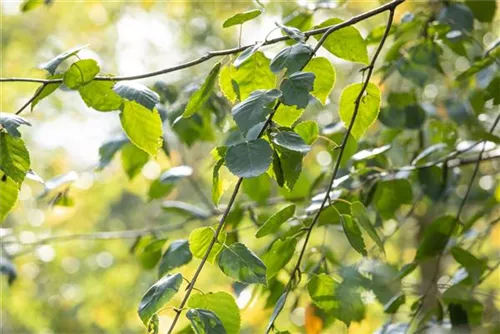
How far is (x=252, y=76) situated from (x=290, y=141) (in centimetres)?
16

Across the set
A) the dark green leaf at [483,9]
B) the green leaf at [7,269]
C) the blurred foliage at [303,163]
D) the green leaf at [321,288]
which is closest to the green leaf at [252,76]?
the blurred foliage at [303,163]

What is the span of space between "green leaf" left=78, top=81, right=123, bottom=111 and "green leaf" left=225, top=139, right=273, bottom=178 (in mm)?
192

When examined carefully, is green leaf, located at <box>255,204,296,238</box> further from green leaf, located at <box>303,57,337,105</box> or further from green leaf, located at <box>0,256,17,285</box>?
green leaf, located at <box>0,256,17,285</box>

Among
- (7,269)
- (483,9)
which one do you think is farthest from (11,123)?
(483,9)

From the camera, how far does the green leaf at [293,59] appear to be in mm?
772

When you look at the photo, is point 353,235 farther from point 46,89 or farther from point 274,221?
point 46,89

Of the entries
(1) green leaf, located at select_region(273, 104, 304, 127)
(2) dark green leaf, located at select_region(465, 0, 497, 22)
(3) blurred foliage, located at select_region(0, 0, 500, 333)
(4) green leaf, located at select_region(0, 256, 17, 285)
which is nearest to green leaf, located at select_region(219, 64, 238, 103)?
(3) blurred foliage, located at select_region(0, 0, 500, 333)

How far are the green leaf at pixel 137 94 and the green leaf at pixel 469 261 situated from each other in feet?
1.95

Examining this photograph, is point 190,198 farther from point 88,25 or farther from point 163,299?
point 163,299

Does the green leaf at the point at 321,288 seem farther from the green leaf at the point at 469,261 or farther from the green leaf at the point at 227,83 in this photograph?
the green leaf at the point at 469,261

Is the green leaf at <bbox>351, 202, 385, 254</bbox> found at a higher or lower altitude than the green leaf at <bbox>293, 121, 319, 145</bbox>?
lower

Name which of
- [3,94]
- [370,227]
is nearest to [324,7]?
[370,227]

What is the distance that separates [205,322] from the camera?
0.71m

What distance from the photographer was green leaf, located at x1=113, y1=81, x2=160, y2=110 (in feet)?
2.57
